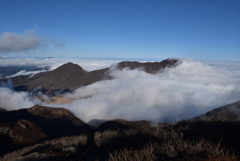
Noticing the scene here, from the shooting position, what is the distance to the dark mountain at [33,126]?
104 feet

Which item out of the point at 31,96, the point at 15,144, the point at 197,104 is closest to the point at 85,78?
the point at 31,96

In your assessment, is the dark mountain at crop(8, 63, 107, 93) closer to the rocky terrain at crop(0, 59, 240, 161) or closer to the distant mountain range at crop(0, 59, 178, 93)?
the distant mountain range at crop(0, 59, 178, 93)

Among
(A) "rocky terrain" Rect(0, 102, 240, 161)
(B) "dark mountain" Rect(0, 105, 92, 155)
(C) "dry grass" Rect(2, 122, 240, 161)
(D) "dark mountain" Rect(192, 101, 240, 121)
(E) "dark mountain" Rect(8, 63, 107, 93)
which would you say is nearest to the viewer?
(C) "dry grass" Rect(2, 122, 240, 161)

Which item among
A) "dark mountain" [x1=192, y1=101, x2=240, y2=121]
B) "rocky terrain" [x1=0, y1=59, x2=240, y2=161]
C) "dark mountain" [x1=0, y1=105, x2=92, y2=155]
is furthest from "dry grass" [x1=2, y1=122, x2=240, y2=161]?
"dark mountain" [x1=0, y1=105, x2=92, y2=155]

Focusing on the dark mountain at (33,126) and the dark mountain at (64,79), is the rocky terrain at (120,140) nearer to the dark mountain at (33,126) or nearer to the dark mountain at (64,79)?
the dark mountain at (33,126)

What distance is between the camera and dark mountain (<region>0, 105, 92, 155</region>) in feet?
104

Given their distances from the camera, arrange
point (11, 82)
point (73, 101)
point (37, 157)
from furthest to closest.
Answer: point (11, 82)
point (73, 101)
point (37, 157)

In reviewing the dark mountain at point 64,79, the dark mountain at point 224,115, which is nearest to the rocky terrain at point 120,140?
the dark mountain at point 224,115

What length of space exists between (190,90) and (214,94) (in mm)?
30958

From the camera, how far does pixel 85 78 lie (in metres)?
178

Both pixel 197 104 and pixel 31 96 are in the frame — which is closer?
pixel 31 96

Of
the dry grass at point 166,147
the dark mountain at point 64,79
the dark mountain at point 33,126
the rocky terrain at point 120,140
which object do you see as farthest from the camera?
the dark mountain at point 64,79

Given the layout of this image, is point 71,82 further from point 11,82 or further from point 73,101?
point 11,82

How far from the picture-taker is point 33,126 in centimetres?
3994
